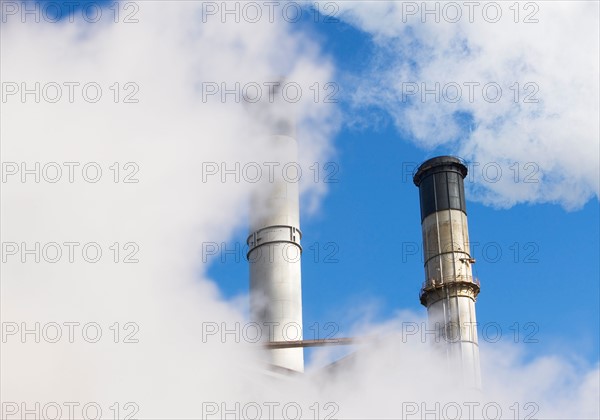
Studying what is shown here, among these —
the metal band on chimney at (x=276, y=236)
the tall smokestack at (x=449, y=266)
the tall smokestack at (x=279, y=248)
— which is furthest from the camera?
the metal band on chimney at (x=276, y=236)

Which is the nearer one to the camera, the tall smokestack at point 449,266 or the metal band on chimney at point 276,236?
the tall smokestack at point 449,266

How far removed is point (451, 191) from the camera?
33.8m

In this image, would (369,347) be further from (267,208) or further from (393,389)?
(267,208)

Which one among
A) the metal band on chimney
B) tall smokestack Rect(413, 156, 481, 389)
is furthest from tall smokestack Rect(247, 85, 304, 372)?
tall smokestack Rect(413, 156, 481, 389)

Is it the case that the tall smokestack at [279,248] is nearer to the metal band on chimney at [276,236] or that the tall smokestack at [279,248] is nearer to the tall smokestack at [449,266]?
the metal band on chimney at [276,236]

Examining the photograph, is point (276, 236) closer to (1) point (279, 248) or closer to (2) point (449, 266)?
(1) point (279, 248)

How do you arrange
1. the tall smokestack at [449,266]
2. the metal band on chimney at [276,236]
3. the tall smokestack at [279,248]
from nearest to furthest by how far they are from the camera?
1. the tall smokestack at [449,266]
2. the tall smokestack at [279,248]
3. the metal band on chimney at [276,236]

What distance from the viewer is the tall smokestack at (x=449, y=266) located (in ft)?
102

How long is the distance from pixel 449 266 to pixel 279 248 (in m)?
5.98

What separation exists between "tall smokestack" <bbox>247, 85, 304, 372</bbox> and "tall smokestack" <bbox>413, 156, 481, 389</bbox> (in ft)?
15.3

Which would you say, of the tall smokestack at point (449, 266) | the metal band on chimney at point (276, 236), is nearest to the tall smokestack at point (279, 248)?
the metal band on chimney at point (276, 236)

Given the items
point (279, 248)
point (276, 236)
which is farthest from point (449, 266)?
point (276, 236)

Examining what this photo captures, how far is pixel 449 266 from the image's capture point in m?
32.6

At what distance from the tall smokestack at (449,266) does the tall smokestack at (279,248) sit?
15.3 feet
